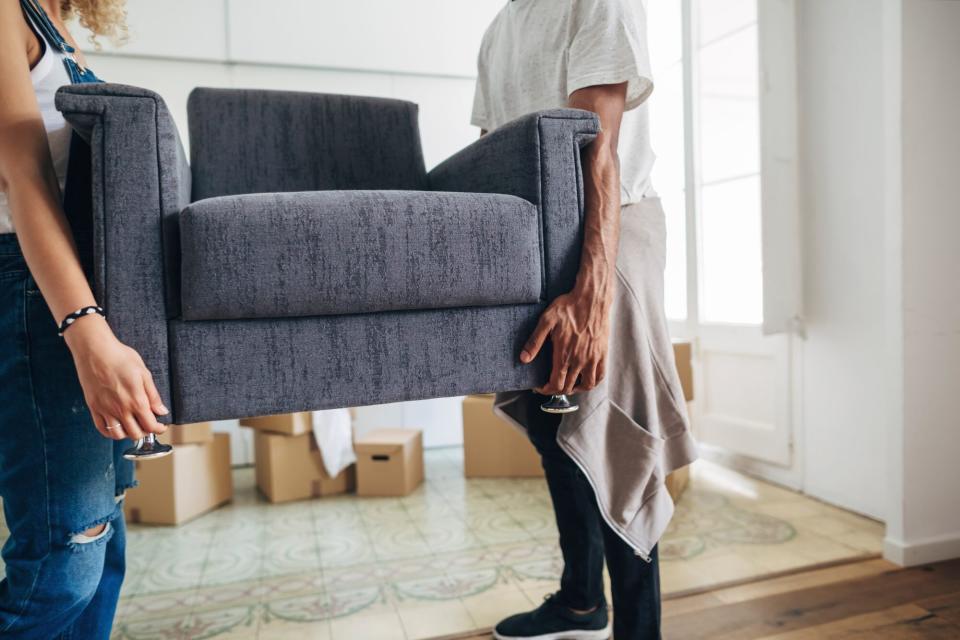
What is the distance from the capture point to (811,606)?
1450 mm

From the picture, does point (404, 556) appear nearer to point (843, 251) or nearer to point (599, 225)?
point (599, 225)

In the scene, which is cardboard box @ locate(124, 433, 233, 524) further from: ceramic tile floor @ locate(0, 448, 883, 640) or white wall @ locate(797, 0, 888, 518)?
white wall @ locate(797, 0, 888, 518)

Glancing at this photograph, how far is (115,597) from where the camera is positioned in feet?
3.16

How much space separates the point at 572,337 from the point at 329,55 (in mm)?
2379

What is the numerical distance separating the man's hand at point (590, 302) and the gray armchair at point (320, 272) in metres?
0.02

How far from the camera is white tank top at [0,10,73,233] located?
32.1 inches

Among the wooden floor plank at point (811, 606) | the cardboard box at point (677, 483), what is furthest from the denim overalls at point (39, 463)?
the cardboard box at point (677, 483)

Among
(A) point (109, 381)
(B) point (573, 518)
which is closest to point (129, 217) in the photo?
(A) point (109, 381)

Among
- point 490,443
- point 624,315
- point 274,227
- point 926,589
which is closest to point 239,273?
point 274,227

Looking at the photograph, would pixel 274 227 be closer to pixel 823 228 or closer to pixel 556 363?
pixel 556 363

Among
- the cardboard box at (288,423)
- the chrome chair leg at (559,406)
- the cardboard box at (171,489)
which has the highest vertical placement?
the chrome chair leg at (559,406)

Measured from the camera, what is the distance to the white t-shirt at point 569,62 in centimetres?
102

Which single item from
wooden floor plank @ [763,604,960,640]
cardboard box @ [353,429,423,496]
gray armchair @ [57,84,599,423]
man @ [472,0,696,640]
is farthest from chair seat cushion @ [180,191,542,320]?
cardboard box @ [353,429,423,496]

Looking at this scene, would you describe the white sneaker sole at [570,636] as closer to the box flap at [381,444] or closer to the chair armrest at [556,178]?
the chair armrest at [556,178]
